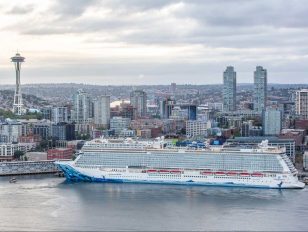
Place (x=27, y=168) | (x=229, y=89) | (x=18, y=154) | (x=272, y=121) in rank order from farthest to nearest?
(x=229, y=89) < (x=272, y=121) < (x=18, y=154) < (x=27, y=168)

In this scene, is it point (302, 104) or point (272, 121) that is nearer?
point (272, 121)

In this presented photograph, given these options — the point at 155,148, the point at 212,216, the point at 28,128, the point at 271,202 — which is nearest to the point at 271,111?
the point at 28,128

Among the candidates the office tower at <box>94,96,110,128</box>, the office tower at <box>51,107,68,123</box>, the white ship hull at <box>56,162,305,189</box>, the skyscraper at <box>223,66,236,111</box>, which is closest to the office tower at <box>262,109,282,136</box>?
the office tower at <box>94,96,110,128</box>

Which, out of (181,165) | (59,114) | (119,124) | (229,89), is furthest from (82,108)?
(181,165)

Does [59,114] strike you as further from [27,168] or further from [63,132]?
[27,168]

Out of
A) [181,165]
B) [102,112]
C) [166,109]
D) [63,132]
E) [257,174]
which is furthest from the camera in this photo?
[166,109]

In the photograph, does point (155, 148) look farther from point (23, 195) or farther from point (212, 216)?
point (212, 216)

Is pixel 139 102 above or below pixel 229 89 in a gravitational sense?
below
